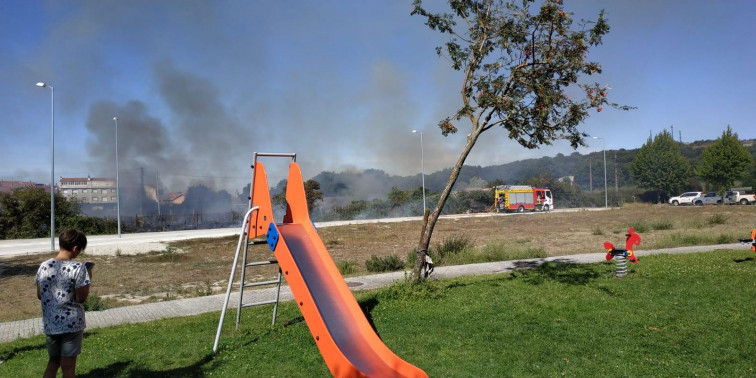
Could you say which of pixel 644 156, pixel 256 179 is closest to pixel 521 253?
pixel 256 179

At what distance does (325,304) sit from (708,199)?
56.9 meters

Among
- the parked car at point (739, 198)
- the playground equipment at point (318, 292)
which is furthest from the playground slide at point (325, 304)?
the parked car at point (739, 198)

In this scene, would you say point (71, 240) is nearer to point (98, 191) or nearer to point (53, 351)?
point (53, 351)

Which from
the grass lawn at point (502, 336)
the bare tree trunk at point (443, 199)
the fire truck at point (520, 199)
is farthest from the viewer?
the fire truck at point (520, 199)

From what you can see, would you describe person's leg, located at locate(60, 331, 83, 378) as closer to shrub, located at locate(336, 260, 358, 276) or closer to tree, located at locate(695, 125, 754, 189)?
shrub, located at locate(336, 260, 358, 276)

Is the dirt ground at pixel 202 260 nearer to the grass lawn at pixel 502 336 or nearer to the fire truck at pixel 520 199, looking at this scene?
the grass lawn at pixel 502 336

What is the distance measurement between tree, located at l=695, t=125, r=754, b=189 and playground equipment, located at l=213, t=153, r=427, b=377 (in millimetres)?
58287

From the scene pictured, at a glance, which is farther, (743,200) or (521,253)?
(743,200)

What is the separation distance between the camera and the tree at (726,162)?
52125mm

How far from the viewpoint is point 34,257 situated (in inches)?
751

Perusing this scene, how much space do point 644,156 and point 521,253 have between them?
2296 inches

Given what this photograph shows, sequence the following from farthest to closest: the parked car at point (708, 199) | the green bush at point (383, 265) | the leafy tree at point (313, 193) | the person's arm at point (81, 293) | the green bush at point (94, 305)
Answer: the parked car at point (708, 199) → the leafy tree at point (313, 193) → the green bush at point (383, 265) → the green bush at point (94, 305) → the person's arm at point (81, 293)

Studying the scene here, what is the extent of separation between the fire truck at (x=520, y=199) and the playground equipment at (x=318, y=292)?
45547 mm

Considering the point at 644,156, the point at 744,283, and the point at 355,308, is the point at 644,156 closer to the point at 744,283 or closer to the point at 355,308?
the point at 744,283
